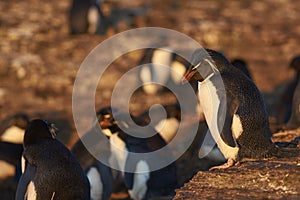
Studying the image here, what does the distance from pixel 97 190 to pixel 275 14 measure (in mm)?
12261

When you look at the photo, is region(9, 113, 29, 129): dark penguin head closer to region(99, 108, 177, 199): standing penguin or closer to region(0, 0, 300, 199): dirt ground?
region(0, 0, 300, 199): dirt ground

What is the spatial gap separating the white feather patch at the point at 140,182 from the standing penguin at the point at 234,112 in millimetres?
2978

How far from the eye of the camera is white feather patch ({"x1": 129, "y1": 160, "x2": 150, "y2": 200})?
9.29m

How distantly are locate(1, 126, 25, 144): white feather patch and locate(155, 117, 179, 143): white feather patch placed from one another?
1924mm

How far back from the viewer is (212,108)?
635cm

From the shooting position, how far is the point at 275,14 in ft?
65.7

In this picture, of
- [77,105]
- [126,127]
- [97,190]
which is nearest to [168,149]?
[126,127]

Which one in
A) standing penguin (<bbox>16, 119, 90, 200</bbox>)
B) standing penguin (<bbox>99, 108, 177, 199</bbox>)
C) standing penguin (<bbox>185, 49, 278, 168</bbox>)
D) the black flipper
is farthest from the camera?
standing penguin (<bbox>99, 108, 177, 199</bbox>)

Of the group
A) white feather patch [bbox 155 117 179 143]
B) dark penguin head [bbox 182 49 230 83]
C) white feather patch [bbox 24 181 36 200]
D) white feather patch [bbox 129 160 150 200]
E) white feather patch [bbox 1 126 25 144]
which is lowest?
white feather patch [bbox 129 160 150 200]

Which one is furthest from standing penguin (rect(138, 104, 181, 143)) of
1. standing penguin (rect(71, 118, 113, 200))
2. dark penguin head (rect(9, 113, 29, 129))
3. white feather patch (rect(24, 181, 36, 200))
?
white feather patch (rect(24, 181, 36, 200))

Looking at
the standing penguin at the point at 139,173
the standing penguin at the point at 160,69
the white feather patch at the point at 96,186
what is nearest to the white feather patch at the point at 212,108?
the white feather patch at the point at 96,186

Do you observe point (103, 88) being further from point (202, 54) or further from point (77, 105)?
point (202, 54)

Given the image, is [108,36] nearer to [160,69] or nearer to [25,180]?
[160,69]

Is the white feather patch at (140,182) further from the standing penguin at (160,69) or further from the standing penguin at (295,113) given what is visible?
the standing penguin at (160,69)
